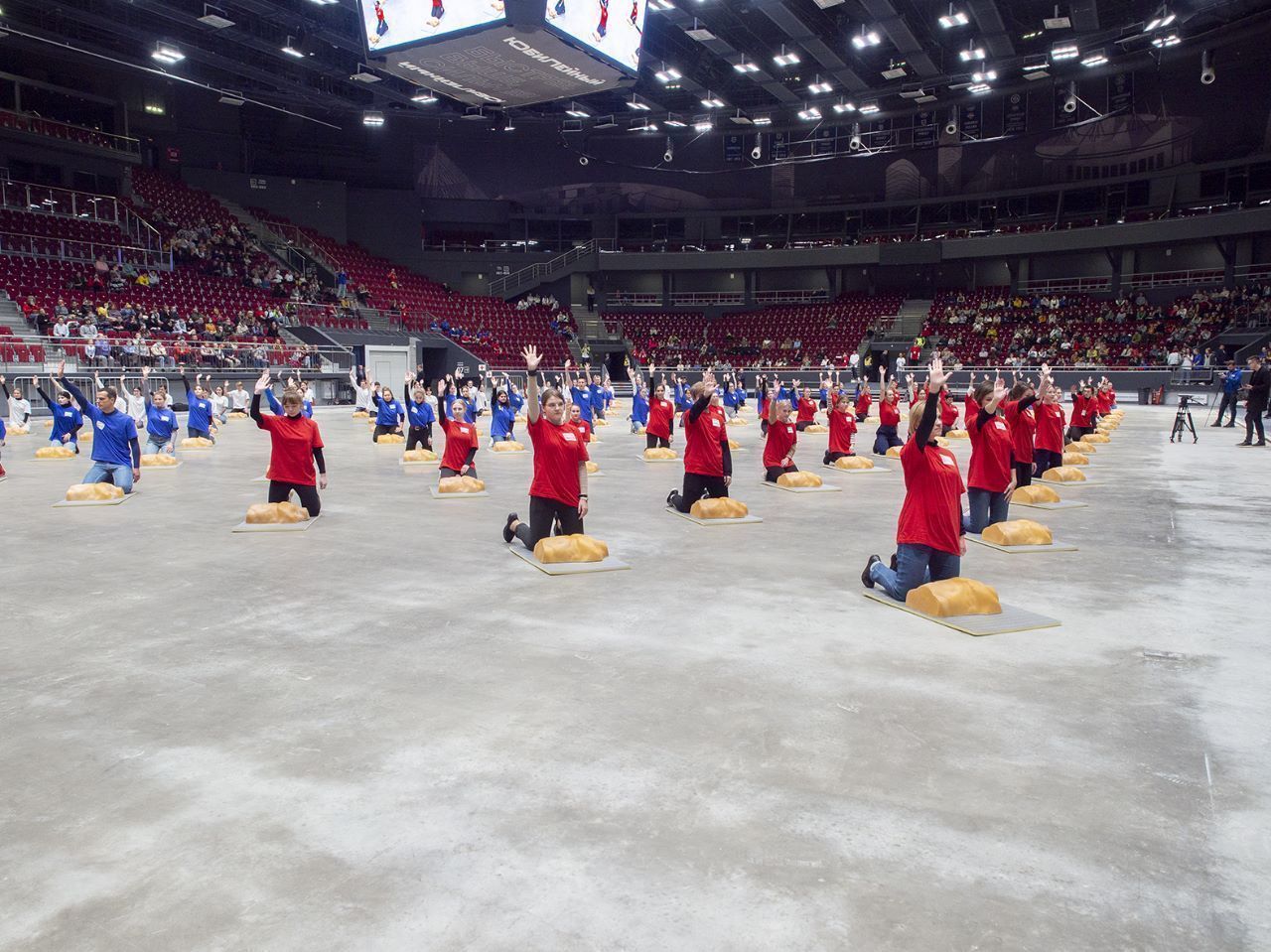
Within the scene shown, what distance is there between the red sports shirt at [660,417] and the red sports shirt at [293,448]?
8.15 meters

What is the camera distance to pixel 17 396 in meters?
24.5

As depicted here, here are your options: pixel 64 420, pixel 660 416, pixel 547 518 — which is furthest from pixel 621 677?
pixel 64 420

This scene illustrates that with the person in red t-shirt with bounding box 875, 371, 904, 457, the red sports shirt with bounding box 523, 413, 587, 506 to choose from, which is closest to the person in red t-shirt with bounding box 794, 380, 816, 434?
the person in red t-shirt with bounding box 875, 371, 904, 457

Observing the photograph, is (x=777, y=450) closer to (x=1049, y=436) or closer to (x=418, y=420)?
(x=1049, y=436)

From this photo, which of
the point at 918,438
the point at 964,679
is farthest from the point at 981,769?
the point at 918,438

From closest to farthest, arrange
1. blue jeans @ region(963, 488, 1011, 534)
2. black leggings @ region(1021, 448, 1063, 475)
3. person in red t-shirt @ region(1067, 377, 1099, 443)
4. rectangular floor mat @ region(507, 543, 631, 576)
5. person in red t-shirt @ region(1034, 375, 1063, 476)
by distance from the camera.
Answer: rectangular floor mat @ region(507, 543, 631, 576), blue jeans @ region(963, 488, 1011, 534), person in red t-shirt @ region(1034, 375, 1063, 476), black leggings @ region(1021, 448, 1063, 475), person in red t-shirt @ region(1067, 377, 1099, 443)

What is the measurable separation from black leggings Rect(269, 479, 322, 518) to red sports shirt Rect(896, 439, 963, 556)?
7012mm

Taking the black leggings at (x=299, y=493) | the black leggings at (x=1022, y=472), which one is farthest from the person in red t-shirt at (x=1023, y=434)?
the black leggings at (x=299, y=493)

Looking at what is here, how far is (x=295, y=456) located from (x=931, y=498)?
7281mm

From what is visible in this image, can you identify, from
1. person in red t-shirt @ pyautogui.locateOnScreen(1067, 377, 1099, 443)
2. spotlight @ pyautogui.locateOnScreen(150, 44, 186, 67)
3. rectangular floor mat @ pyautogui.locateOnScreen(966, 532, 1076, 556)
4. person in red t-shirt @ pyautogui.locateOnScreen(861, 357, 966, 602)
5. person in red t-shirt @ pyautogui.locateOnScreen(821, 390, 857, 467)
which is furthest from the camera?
spotlight @ pyautogui.locateOnScreen(150, 44, 186, 67)

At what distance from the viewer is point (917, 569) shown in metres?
6.86

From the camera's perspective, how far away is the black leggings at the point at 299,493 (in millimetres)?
10547

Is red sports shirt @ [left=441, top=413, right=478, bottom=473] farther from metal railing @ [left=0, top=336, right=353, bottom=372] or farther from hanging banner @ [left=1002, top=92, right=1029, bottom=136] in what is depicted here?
hanging banner @ [left=1002, top=92, right=1029, bottom=136]

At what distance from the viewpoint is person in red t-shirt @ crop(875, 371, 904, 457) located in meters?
17.7
